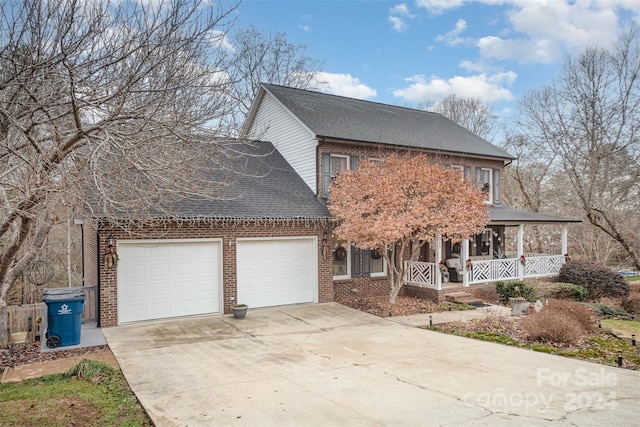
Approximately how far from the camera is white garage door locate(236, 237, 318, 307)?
12109 millimetres

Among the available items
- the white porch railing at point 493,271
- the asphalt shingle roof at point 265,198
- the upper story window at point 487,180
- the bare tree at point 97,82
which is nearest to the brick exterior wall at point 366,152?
the upper story window at point 487,180

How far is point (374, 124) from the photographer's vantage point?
54.0 feet

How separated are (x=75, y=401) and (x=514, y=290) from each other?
43.3 ft

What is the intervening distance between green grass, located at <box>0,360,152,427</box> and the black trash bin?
6.83ft

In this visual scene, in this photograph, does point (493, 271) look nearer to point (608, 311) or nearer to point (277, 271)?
point (608, 311)

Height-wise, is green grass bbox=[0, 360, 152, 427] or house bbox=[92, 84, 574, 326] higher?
house bbox=[92, 84, 574, 326]

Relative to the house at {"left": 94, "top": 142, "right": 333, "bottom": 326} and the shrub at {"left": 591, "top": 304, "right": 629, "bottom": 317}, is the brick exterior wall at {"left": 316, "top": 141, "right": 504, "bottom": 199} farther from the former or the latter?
the shrub at {"left": 591, "top": 304, "right": 629, "bottom": 317}

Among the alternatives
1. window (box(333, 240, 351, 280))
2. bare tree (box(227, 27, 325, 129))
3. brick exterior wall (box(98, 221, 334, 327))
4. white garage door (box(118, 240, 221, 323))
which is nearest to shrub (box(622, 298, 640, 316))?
window (box(333, 240, 351, 280))

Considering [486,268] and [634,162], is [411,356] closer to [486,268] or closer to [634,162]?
[486,268]

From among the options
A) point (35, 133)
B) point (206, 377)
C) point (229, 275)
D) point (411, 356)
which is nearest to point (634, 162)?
point (411, 356)

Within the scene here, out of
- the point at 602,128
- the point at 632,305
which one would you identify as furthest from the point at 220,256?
the point at 602,128

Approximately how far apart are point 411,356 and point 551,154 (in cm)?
1974

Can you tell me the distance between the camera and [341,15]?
1526 cm

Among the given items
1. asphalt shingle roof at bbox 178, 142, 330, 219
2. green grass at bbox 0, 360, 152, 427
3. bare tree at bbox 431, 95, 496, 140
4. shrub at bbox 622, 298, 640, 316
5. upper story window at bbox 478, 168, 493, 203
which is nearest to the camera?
green grass at bbox 0, 360, 152, 427
